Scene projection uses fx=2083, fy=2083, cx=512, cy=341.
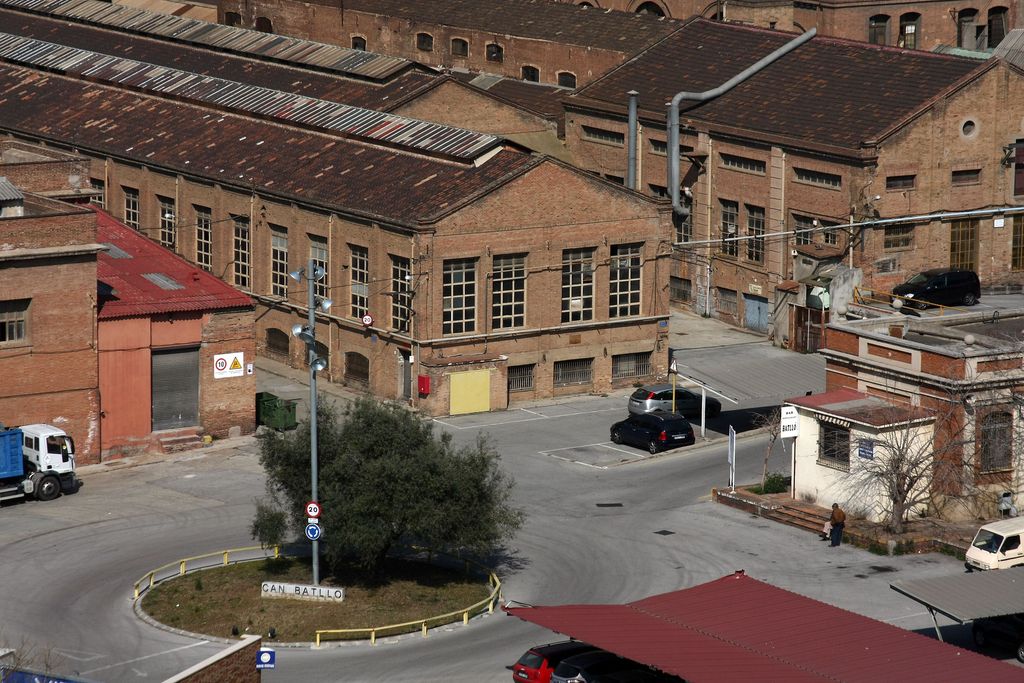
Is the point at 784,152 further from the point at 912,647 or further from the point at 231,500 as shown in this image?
the point at 912,647

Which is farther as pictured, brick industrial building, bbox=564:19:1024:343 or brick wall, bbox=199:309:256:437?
brick industrial building, bbox=564:19:1024:343

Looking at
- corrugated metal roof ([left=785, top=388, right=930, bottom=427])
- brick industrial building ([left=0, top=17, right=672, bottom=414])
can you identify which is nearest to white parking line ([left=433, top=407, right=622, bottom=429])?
brick industrial building ([left=0, top=17, right=672, bottom=414])

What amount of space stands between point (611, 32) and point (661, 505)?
49.5 metres

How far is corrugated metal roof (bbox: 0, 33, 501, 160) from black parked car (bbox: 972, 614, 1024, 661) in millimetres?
32124

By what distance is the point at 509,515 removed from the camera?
5525 centimetres

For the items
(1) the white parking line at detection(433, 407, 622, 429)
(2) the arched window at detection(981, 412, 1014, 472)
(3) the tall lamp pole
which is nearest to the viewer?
(3) the tall lamp pole

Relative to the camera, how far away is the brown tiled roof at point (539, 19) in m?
108

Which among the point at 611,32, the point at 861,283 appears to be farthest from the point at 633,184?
the point at 611,32

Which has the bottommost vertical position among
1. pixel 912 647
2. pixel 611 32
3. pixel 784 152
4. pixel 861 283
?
pixel 912 647

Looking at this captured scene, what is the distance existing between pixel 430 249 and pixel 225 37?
37419 millimetres

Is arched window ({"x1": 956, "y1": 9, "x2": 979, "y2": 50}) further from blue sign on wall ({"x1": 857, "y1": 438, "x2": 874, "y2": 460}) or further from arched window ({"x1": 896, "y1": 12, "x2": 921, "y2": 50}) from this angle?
blue sign on wall ({"x1": 857, "y1": 438, "x2": 874, "y2": 460})

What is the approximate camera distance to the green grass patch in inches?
2060

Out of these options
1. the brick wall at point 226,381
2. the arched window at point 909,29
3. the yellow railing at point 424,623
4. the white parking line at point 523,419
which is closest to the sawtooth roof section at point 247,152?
the white parking line at point 523,419

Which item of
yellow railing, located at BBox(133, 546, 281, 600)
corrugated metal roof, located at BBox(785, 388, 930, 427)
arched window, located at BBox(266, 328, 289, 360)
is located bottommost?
yellow railing, located at BBox(133, 546, 281, 600)
